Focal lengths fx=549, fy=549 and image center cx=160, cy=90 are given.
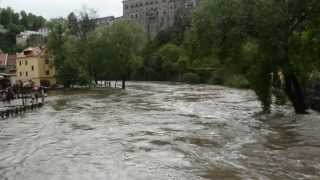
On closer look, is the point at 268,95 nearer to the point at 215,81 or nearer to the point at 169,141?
the point at 169,141

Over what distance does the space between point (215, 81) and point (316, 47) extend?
63.9 m

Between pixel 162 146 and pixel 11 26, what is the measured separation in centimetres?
Answer: 15556

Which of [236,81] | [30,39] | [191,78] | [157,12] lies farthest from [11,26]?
[236,81]

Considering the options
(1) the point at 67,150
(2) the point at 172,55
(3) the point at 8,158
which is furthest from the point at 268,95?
(2) the point at 172,55

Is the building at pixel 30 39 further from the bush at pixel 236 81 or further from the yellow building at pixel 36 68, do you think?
the bush at pixel 236 81

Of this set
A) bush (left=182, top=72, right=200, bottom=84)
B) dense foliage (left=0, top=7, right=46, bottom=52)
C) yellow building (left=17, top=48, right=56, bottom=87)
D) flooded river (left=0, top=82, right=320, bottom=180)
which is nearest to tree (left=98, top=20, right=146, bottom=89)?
yellow building (left=17, top=48, right=56, bottom=87)

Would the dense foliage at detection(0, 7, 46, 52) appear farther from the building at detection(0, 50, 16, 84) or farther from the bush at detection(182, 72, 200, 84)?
the bush at detection(182, 72, 200, 84)

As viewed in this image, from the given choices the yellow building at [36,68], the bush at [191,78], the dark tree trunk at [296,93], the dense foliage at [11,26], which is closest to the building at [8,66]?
the yellow building at [36,68]

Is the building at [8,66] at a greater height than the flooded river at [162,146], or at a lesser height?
greater

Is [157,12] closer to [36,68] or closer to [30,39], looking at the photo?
[30,39]

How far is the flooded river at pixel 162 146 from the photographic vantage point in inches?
815

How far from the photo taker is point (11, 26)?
17312cm

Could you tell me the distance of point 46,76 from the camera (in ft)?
307

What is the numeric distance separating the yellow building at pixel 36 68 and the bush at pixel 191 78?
2729 centimetres
